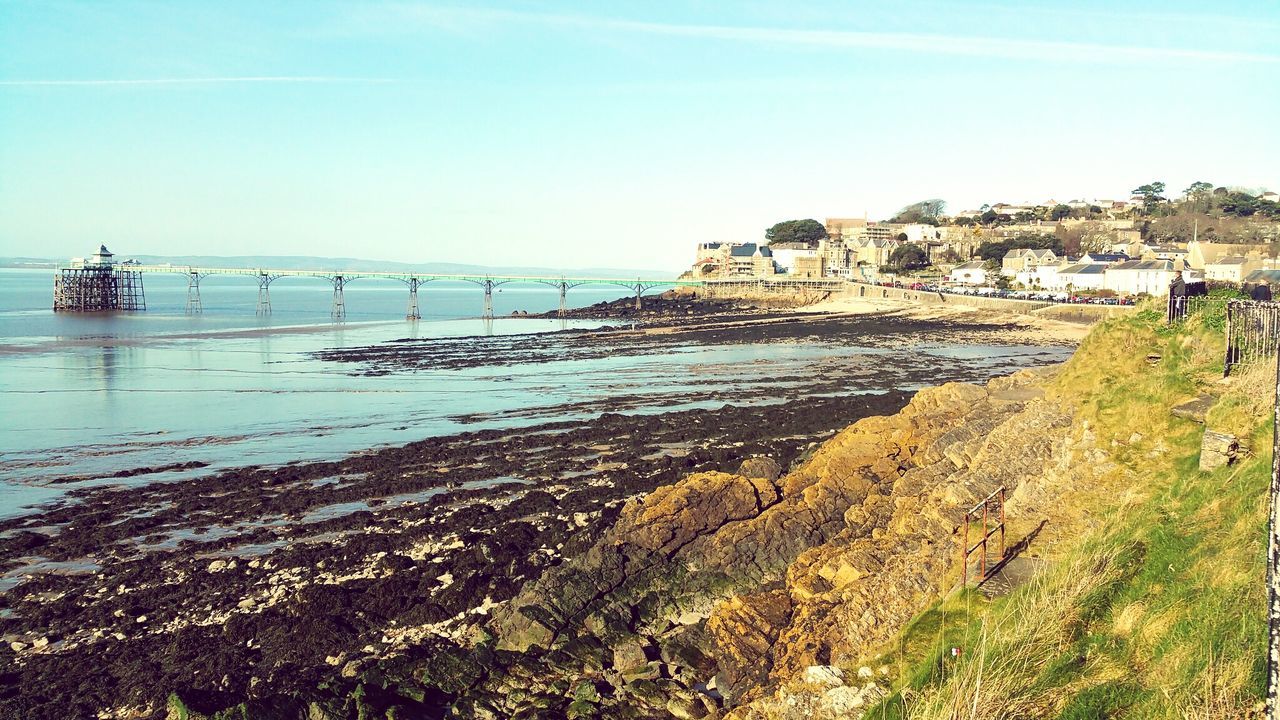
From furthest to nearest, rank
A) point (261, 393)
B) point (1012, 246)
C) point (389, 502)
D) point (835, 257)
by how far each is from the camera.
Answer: point (835, 257)
point (1012, 246)
point (261, 393)
point (389, 502)

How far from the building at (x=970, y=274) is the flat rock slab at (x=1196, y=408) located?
75.9 meters

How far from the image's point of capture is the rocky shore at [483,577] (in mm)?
8164

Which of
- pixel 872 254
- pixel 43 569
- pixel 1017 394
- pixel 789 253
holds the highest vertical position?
pixel 789 253

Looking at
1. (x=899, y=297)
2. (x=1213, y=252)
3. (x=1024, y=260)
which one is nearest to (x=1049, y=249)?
(x=1024, y=260)

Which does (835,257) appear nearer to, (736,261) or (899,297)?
(736,261)

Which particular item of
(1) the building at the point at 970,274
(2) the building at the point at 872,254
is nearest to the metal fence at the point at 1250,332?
(1) the building at the point at 970,274

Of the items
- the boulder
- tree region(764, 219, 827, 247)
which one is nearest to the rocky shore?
the boulder

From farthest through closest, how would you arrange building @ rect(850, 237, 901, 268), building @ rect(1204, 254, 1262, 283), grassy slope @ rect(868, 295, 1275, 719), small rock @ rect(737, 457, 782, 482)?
building @ rect(850, 237, 901, 268) < building @ rect(1204, 254, 1262, 283) < small rock @ rect(737, 457, 782, 482) < grassy slope @ rect(868, 295, 1275, 719)

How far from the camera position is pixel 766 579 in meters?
10.2

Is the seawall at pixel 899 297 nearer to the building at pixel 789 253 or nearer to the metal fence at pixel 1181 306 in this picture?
the building at pixel 789 253

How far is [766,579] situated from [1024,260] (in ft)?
257

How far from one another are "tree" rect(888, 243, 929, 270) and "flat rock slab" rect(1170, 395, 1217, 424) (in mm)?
90587

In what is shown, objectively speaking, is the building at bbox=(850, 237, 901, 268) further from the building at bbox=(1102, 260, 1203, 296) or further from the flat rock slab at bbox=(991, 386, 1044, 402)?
the flat rock slab at bbox=(991, 386, 1044, 402)

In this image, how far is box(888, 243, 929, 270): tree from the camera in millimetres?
98188
